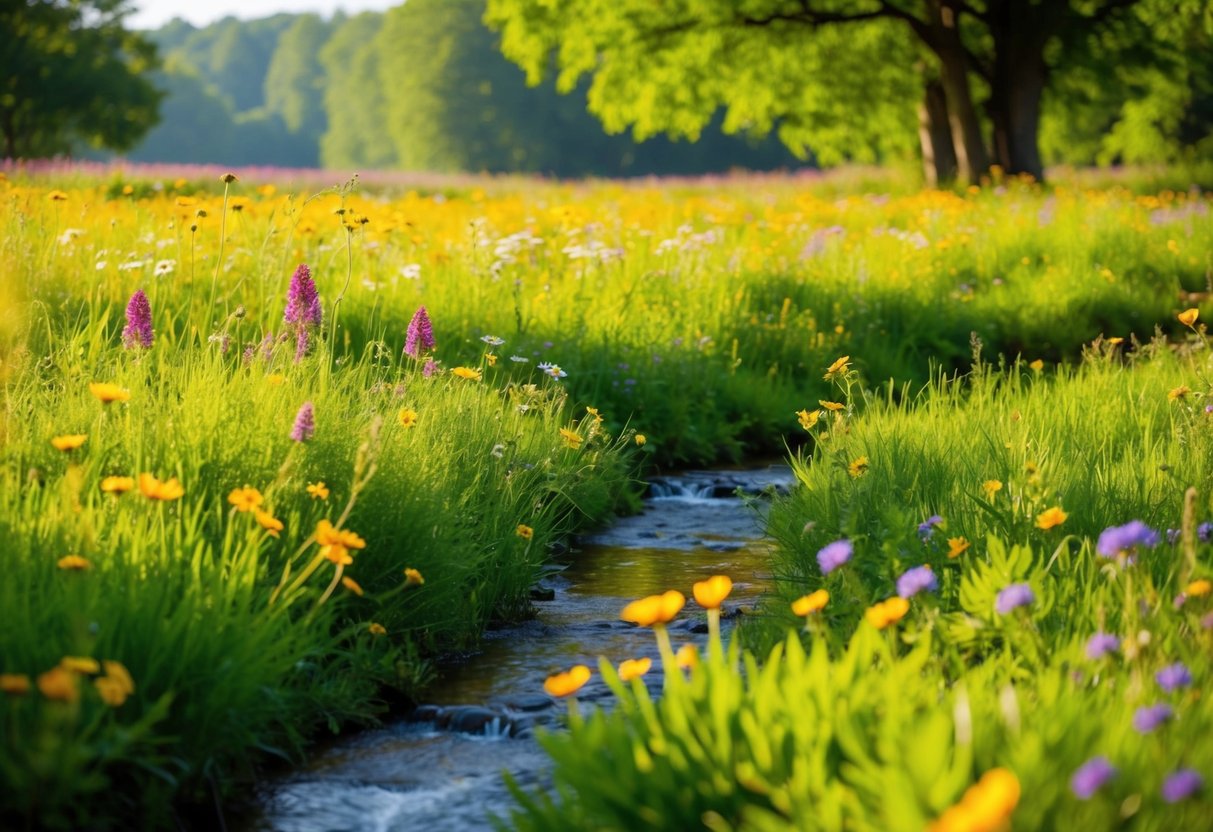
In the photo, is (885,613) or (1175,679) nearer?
(1175,679)

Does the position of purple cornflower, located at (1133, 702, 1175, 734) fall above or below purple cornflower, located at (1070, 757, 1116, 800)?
below

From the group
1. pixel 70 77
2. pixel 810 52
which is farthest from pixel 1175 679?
pixel 70 77

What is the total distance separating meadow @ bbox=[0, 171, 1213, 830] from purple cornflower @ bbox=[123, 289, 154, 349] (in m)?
0.02

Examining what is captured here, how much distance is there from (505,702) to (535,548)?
117 cm

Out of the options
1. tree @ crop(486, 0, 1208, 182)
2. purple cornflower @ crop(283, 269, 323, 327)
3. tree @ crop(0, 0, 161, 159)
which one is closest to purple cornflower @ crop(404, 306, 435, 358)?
purple cornflower @ crop(283, 269, 323, 327)

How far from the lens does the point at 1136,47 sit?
1892 centimetres

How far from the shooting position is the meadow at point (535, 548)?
6.97 feet

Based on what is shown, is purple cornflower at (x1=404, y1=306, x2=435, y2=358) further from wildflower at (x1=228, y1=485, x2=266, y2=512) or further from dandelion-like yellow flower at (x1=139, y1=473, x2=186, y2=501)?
dandelion-like yellow flower at (x1=139, y1=473, x2=186, y2=501)

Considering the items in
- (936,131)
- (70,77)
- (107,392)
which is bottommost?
(107,392)

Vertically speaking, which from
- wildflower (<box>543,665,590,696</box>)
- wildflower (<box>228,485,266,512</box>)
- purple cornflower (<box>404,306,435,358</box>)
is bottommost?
wildflower (<box>543,665,590,696</box>)

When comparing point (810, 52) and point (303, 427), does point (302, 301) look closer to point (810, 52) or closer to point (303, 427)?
point (303, 427)

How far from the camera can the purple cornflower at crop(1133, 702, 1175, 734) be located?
6.18ft

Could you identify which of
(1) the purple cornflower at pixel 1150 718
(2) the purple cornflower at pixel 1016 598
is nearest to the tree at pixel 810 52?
(2) the purple cornflower at pixel 1016 598

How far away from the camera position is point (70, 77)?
32.7 meters
